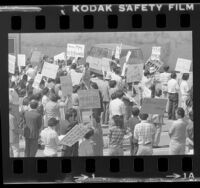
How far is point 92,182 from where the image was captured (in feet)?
81.4

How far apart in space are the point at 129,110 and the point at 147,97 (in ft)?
0.68

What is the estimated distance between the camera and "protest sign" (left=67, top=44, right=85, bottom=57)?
24734 mm

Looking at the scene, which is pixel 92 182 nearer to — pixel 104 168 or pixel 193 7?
pixel 104 168

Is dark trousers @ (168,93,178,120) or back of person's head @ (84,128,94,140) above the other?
dark trousers @ (168,93,178,120)

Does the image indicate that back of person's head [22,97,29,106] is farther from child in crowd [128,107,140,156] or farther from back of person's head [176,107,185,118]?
back of person's head [176,107,185,118]

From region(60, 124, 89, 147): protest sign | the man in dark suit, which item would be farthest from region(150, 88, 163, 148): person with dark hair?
the man in dark suit

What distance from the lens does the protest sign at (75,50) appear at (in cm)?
2473

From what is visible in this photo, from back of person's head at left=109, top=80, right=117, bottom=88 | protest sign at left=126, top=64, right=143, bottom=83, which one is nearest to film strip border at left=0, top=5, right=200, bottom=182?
protest sign at left=126, top=64, right=143, bottom=83

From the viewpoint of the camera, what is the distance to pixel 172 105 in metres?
24.8

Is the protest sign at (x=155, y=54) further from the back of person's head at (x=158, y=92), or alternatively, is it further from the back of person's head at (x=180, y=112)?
the back of person's head at (x=180, y=112)

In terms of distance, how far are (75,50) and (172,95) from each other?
999 mm

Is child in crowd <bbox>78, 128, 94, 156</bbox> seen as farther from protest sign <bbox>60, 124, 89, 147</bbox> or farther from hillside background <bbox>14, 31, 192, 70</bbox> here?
hillside background <bbox>14, 31, 192, 70</bbox>

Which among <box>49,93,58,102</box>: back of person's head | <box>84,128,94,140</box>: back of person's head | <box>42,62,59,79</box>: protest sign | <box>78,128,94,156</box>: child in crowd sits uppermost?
<box>42,62,59,79</box>: protest sign

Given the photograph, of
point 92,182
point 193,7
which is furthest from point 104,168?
point 193,7
